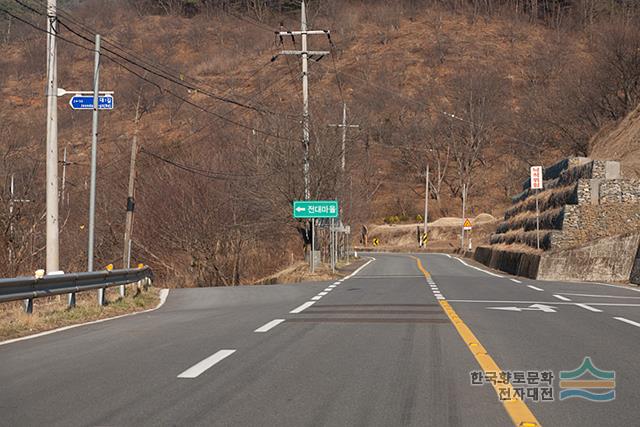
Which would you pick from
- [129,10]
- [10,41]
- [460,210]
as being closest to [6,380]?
[460,210]

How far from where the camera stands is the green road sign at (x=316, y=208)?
34.4 meters

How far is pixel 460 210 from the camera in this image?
99062mm

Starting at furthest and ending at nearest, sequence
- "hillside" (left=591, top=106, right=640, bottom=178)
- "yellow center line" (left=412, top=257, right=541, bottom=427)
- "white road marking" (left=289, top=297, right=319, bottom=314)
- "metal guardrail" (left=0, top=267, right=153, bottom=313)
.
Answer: "hillside" (left=591, top=106, right=640, bottom=178)
"white road marking" (left=289, top=297, right=319, bottom=314)
"metal guardrail" (left=0, top=267, right=153, bottom=313)
"yellow center line" (left=412, top=257, right=541, bottom=427)

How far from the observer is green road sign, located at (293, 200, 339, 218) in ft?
113

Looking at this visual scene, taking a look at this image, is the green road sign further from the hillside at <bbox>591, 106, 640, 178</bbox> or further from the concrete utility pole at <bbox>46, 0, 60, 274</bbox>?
the hillside at <bbox>591, 106, 640, 178</bbox>

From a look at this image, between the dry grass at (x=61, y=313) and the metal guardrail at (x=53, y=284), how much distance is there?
0.35 m

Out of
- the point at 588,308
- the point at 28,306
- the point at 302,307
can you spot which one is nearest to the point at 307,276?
the point at 302,307

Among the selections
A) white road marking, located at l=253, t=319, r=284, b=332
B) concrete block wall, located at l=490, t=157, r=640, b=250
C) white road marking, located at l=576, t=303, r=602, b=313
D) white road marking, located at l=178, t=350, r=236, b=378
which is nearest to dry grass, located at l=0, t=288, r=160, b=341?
white road marking, located at l=253, t=319, r=284, b=332

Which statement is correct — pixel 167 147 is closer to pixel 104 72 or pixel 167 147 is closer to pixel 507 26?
pixel 104 72

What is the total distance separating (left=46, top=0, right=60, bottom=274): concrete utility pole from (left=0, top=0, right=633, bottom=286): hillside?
757mm

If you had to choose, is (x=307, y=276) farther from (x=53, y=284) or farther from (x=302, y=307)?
(x=53, y=284)

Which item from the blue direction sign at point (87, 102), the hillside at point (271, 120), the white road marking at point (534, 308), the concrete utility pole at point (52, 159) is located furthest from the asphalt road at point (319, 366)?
the hillside at point (271, 120)

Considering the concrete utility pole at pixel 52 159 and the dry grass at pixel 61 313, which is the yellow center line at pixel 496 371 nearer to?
the dry grass at pixel 61 313

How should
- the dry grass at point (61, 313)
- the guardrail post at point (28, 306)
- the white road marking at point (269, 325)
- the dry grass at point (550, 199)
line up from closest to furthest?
1. the white road marking at point (269, 325)
2. the dry grass at point (61, 313)
3. the guardrail post at point (28, 306)
4. the dry grass at point (550, 199)
